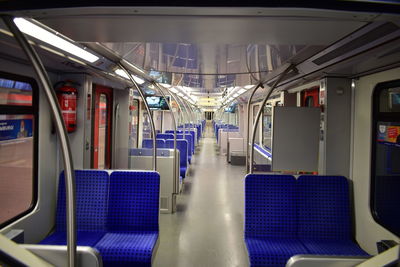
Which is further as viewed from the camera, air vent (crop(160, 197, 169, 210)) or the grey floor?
air vent (crop(160, 197, 169, 210))

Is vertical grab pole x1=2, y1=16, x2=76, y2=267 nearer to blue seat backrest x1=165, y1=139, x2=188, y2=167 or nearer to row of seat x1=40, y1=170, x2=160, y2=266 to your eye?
row of seat x1=40, y1=170, x2=160, y2=266

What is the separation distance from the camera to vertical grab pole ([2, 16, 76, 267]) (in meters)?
1.28

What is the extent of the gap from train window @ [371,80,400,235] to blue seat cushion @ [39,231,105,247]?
3.01m

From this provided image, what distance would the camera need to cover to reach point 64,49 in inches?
102

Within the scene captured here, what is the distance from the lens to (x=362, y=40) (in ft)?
6.57

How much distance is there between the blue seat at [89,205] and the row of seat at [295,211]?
1.61 metres

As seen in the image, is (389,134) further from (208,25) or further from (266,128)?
(266,128)

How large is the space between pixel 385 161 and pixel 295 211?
114 centimetres

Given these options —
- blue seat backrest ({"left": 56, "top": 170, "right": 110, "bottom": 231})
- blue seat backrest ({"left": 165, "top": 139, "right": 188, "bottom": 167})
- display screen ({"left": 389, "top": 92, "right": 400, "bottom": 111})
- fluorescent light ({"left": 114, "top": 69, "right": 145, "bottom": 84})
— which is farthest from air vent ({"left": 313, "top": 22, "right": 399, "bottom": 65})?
blue seat backrest ({"left": 165, "top": 139, "right": 188, "bottom": 167})

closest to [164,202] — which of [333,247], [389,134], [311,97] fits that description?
[333,247]

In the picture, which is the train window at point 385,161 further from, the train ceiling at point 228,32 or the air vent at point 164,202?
the air vent at point 164,202

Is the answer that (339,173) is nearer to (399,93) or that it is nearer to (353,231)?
(353,231)

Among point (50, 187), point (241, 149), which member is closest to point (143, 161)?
point (50, 187)

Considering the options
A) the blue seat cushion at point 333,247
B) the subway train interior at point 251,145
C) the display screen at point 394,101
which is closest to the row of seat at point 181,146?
the subway train interior at point 251,145
